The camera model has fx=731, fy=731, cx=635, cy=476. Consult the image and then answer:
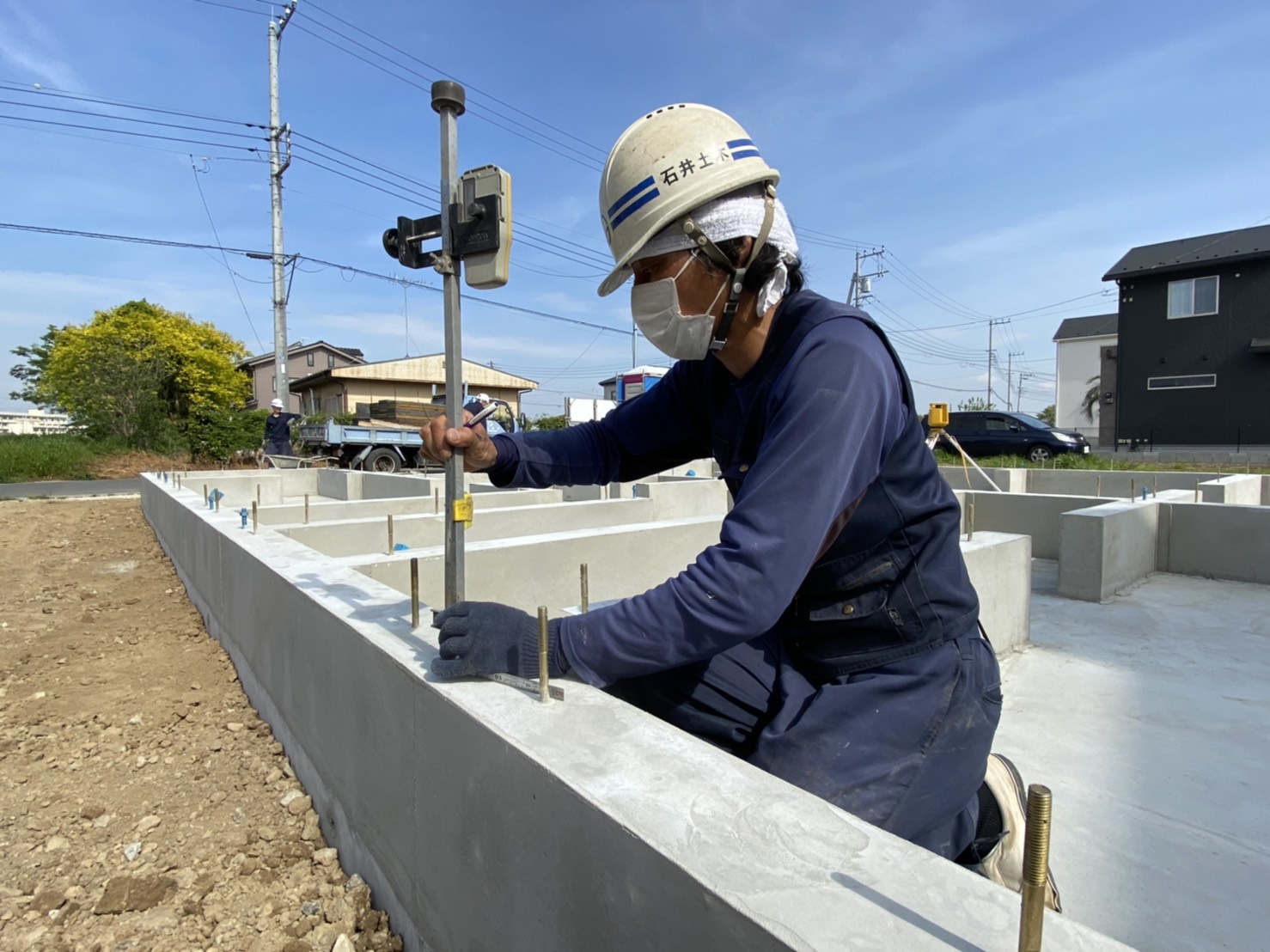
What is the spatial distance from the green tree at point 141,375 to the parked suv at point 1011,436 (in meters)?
21.4

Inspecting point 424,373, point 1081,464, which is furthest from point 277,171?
point 1081,464

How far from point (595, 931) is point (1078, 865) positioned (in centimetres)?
A: 185

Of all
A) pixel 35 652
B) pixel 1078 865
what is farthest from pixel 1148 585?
pixel 35 652

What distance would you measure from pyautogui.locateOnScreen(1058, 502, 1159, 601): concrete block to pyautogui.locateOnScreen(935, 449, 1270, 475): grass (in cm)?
804

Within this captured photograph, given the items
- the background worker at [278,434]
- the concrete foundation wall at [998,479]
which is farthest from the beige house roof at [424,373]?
the concrete foundation wall at [998,479]

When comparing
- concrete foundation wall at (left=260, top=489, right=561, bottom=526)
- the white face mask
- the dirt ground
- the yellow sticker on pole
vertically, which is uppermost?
the white face mask

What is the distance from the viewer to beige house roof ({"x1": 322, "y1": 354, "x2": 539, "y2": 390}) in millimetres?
32969

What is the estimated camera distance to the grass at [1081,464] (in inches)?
543

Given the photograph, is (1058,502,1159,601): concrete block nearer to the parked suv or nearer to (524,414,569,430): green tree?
the parked suv

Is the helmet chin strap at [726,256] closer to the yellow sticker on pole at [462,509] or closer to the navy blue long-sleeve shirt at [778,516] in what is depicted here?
the navy blue long-sleeve shirt at [778,516]

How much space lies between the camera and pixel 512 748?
139cm

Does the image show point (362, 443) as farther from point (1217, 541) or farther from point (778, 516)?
point (778, 516)

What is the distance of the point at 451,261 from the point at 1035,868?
1.79m

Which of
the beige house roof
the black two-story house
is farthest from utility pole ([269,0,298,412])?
the black two-story house
